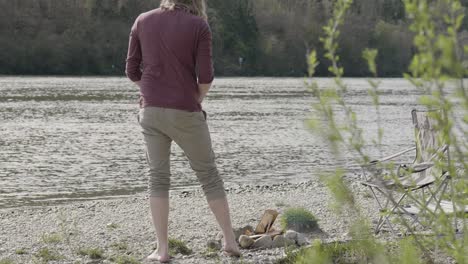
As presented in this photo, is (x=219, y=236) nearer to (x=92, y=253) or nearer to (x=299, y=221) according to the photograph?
(x=299, y=221)

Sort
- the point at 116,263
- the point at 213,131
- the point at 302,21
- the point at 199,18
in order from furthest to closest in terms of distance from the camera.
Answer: the point at 302,21 → the point at 213,131 → the point at 116,263 → the point at 199,18

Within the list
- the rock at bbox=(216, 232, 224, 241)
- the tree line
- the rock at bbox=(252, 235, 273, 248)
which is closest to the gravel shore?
the rock at bbox=(216, 232, 224, 241)

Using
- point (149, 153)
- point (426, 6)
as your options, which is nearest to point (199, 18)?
point (149, 153)

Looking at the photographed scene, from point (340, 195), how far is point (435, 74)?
78cm

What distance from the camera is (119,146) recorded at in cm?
2322

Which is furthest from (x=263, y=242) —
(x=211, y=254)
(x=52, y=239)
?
(x=52, y=239)

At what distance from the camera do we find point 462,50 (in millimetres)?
2576

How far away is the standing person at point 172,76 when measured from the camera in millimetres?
5840

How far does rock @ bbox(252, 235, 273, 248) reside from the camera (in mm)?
7230

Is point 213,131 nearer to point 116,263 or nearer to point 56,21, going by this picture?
point 116,263

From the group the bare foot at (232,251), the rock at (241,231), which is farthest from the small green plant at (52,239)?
the bare foot at (232,251)

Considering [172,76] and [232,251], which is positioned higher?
[172,76]

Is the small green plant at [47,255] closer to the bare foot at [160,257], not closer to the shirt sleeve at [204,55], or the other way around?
the bare foot at [160,257]

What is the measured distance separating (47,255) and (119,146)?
644 inches
